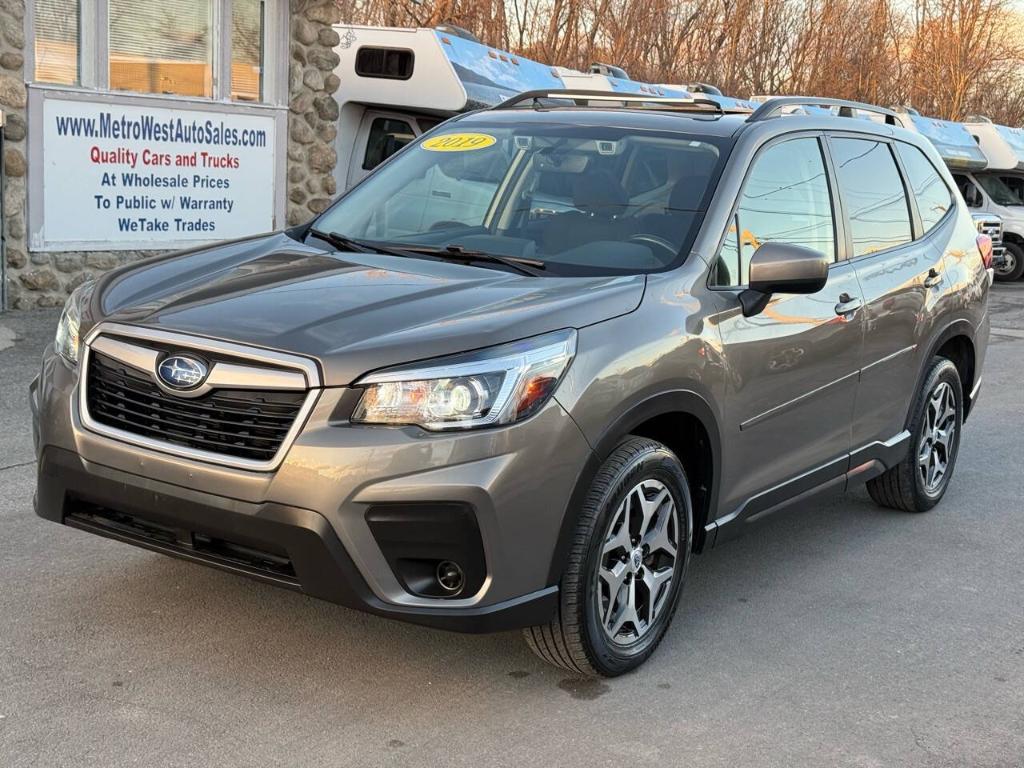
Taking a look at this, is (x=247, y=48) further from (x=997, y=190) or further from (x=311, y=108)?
(x=997, y=190)

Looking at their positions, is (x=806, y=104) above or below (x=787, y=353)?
above

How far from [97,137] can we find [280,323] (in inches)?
325

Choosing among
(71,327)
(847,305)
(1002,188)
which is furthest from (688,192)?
(1002,188)

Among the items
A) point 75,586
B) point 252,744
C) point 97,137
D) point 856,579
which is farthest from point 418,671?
point 97,137

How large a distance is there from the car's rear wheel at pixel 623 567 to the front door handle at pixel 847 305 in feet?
3.92

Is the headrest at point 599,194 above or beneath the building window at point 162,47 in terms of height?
beneath

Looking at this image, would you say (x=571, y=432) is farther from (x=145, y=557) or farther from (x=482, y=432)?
(x=145, y=557)

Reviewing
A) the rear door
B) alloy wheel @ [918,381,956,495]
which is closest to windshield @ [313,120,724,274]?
the rear door

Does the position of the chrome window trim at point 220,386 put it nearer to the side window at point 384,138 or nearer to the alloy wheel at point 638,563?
the alloy wheel at point 638,563

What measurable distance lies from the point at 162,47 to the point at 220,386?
9.02 meters

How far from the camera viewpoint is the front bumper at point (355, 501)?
3434mm

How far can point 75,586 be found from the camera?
462 centimetres

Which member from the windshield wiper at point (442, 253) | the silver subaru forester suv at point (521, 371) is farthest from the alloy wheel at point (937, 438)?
the windshield wiper at point (442, 253)

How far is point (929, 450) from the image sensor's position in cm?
626
